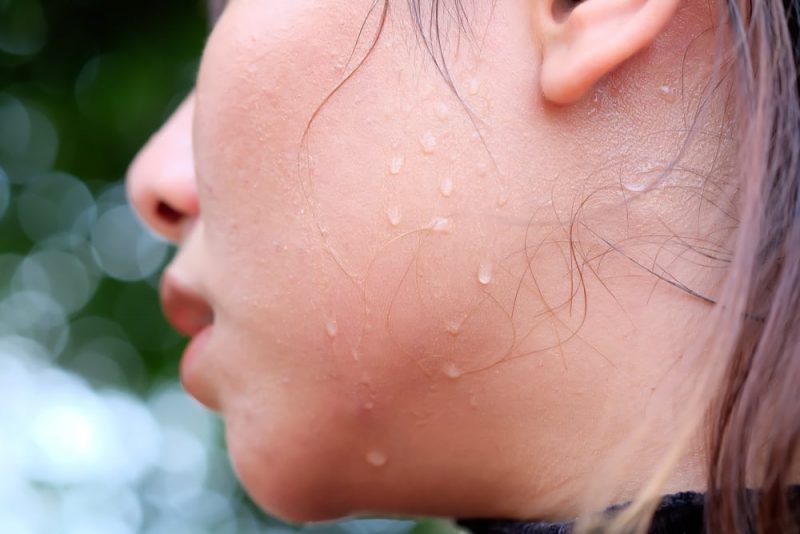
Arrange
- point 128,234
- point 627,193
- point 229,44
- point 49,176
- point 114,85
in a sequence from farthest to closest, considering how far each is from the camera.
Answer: point 128,234 < point 49,176 < point 114,85 < point 229,44 < point 627,193

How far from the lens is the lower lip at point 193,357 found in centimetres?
92

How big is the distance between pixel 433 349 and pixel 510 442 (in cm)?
11

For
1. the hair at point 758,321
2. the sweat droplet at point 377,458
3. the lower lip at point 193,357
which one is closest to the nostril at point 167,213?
the lower lip at point 193,357

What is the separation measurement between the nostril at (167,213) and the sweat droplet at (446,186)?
369mm

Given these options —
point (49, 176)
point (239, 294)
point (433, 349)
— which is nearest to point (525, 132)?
point (433, 349)

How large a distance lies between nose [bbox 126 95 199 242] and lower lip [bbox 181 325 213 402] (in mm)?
116

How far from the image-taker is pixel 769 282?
0.62 meters

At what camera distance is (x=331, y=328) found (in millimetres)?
767

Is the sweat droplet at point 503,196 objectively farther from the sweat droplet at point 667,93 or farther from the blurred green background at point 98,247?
the blurred green background at point 98,247

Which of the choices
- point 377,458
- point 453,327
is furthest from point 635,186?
point 377,458

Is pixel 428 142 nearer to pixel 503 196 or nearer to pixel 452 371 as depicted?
pixel 503 196

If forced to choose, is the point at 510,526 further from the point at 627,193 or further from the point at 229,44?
the point at 229,44

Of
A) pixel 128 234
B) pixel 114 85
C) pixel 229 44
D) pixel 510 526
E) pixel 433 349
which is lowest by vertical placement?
pixel 128 234

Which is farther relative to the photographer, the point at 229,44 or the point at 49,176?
the point at 49,176
